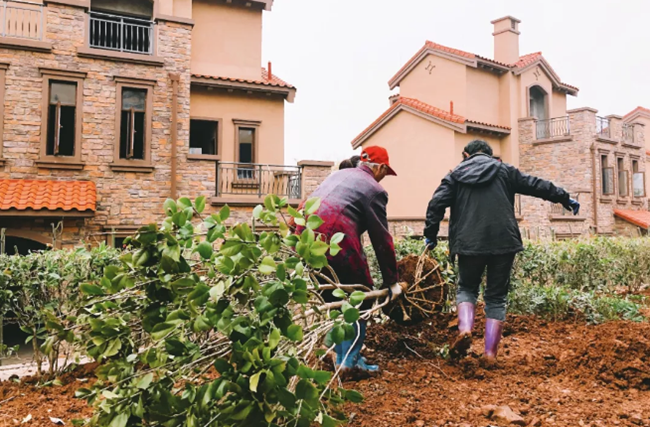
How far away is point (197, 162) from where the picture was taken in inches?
480

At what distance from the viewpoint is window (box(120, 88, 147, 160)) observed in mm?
12234

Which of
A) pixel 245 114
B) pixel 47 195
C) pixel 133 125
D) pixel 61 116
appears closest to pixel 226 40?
pixel 245 114

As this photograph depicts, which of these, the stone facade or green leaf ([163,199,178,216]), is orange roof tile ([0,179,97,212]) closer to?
green leaf ([163,199,178,216])

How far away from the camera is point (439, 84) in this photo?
72.8ft

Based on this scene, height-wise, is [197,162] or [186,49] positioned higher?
[186,49]

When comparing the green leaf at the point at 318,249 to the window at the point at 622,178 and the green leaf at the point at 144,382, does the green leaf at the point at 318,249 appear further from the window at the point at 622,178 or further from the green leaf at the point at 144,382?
the window at the point at 622,178

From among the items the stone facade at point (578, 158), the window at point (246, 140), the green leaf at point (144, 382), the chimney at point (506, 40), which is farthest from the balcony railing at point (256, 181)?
the chimney at point (506, 40)

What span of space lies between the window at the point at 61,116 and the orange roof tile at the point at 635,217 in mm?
24866

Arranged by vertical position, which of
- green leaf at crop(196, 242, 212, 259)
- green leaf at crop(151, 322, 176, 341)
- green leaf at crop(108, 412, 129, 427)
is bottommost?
green leaf at crop(108, 412, 129, 427)

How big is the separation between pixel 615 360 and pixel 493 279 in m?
1.10

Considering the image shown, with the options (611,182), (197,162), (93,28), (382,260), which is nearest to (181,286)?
(382,260)

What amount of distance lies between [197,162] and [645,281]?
35.0ft

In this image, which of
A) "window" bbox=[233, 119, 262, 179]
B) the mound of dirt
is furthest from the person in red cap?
"window" bbox=[233, 119, 262, 179]

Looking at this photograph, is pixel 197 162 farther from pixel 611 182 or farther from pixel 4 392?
pixel 611 182
